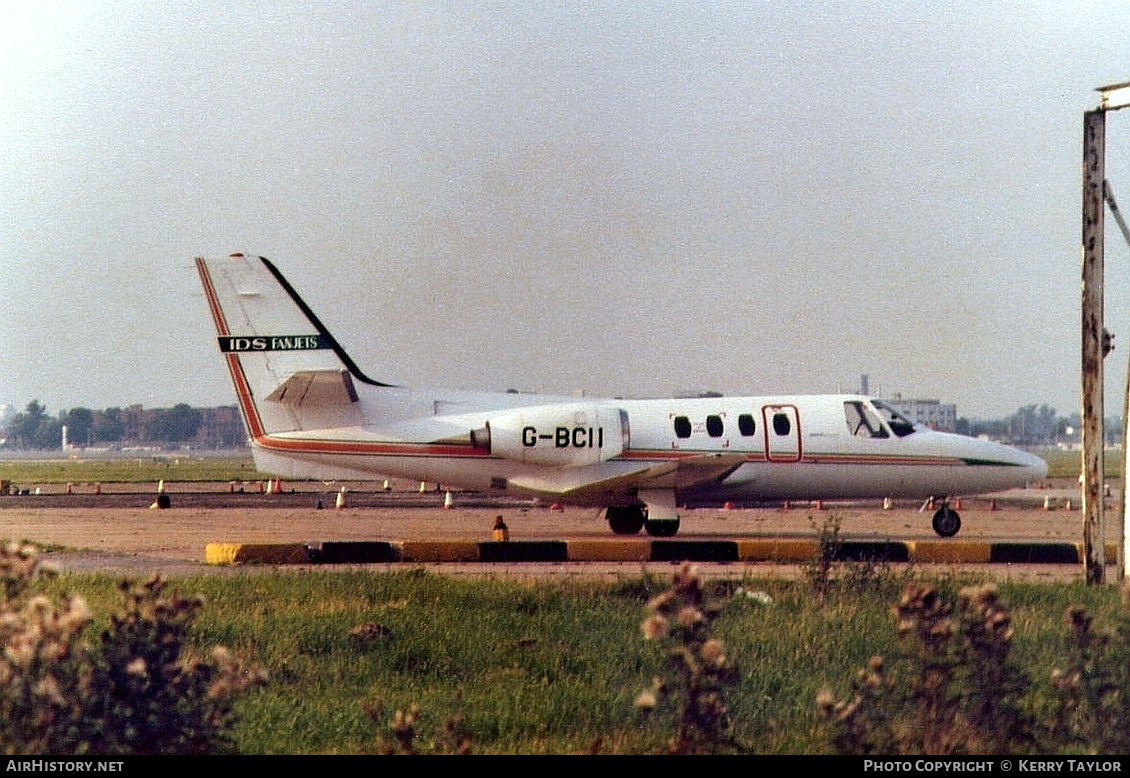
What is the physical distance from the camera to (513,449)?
20641 millimetres

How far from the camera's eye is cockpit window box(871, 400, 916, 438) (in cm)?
2266

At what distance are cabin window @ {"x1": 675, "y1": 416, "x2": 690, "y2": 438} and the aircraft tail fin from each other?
17.1ft

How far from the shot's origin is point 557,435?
20797 mm

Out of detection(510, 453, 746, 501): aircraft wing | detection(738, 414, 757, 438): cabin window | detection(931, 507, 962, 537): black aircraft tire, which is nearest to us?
detection(510, 453, 746, 501): aircraft wing

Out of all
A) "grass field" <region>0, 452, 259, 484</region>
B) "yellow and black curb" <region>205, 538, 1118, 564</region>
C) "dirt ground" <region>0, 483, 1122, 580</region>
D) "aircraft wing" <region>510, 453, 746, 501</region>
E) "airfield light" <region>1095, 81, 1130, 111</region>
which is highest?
"airfield light" <region>1095, 81, 1130, 111</region>

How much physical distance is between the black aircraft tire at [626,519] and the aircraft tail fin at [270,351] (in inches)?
197

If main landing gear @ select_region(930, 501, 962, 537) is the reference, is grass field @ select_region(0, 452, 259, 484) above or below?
below

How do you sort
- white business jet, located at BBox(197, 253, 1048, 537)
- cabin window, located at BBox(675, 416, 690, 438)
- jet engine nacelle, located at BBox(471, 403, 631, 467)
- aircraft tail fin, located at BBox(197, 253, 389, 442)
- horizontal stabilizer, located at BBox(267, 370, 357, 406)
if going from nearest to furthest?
1. horizontal stabilizer, located at BBox(267, 370, 357, 406)
2. aircraft tail fin, located at BBox(197, 253, 389, 442)
3. white business jet, located at BBox(197, 253, 1048, 537)
4. jet engine nacelle, located at BBox(471, 403, 631, 467)
5. cabin window, located at BBox(675, 416, 690, 438)

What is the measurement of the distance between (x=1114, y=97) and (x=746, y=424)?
9696mm

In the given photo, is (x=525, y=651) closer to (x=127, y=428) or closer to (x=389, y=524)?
(x=389, y=524)

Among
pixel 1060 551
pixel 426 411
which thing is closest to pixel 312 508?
pixel 426 411
